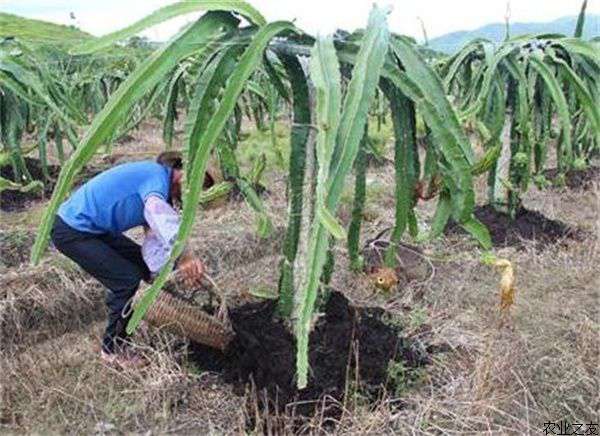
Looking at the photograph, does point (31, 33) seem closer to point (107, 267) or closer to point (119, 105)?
point (107, 267)

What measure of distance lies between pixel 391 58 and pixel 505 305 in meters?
1.21

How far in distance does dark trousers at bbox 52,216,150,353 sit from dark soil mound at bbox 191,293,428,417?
1.31 feet

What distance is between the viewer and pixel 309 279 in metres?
1.79

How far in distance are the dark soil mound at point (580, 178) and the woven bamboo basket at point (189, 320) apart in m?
3.95

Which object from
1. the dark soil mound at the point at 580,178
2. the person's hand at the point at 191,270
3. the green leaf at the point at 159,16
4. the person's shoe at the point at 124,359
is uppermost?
the green leaf at the point at 159,16

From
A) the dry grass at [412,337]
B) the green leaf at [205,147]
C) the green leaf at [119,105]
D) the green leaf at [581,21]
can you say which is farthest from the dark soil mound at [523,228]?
the green leaf at [119,105]

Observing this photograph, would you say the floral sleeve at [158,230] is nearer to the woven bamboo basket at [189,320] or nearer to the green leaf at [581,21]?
the woven bamboo basket at [189,320]

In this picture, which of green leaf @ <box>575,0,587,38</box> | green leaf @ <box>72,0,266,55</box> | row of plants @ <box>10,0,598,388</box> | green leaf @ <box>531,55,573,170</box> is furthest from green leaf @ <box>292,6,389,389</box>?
green leaf @ <box>575,0,587,38</box>

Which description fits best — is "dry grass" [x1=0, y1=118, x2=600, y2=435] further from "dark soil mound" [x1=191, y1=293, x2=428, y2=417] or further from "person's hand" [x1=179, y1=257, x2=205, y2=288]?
"person's hand" [x1=179, y1=257, x2=205, y2=288]

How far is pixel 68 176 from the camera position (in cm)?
195

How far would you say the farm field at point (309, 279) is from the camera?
2.09 meters

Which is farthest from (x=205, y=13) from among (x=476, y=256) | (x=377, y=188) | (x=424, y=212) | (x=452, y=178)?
(x=377, y=188)

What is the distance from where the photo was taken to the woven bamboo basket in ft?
9.30

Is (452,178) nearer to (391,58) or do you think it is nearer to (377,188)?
(391,58)
